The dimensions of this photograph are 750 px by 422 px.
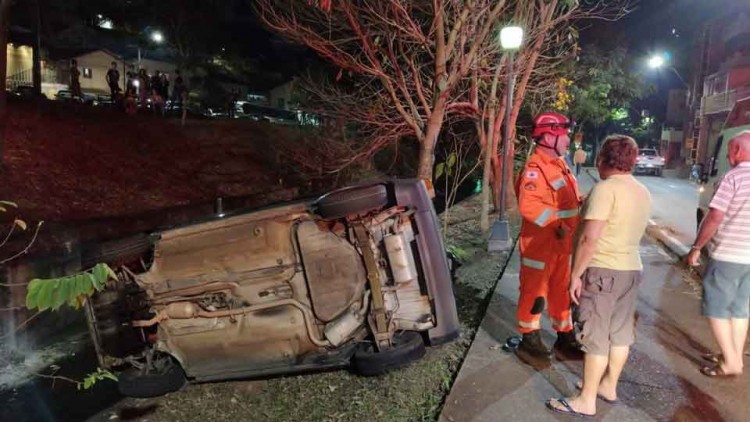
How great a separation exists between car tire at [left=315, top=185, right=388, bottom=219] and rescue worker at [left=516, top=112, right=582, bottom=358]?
41.3 inches

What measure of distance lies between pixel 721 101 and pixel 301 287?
3247cm

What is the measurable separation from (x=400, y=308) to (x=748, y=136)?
101 inches

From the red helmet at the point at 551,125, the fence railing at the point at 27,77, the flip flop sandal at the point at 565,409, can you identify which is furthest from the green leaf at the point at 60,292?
the fence railing at the point at 27,77

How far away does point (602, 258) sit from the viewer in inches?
124

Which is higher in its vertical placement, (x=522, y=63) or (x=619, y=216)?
(x=522, y=63)

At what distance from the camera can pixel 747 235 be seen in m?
3.54

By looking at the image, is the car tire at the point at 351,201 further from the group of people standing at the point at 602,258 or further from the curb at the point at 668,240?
the curb at the point at 668,240

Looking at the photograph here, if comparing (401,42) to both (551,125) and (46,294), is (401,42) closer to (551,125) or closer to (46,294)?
(551,125)

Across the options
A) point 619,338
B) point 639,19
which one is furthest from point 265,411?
point 639,19

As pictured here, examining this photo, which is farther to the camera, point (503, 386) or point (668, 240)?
point (668, 240)

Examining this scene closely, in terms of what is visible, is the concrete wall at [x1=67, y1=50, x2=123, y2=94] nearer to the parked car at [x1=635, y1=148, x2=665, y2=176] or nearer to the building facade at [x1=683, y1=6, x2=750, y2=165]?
the parked car at [x1=635, y1=148, x2=665, y2=176]

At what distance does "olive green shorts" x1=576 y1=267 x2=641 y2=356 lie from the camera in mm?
3121

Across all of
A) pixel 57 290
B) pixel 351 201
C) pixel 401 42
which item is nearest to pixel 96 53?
pixel 401 42

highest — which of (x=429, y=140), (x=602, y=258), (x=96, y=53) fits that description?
(x=96, y=53)
